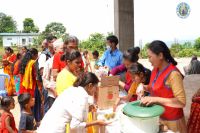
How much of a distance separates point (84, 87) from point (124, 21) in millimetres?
4173

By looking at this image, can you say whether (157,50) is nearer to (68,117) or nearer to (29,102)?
(68,117)

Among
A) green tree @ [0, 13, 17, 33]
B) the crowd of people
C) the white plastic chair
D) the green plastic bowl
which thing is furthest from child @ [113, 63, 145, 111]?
green tree @ [0, 13, 17, 33]

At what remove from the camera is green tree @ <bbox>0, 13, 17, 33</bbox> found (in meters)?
68.8

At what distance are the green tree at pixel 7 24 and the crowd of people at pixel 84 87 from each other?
67531 millimetres

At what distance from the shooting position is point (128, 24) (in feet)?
21.1

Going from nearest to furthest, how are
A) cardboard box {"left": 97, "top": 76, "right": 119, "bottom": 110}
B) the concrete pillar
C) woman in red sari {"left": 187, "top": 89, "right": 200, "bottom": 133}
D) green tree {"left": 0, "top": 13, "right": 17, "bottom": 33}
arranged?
woman in red sari {"left": 187, "top": 89, "right": 200, "bottom": 133} → cardboard box {"left": 97, "top": 76, "right": 119, "bottom": 110} → the concrete pillar → green tree {"left": 0, "top": 13, "right": 17, "bottom": 33}

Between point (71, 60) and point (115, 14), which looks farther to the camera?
point (115, 14)

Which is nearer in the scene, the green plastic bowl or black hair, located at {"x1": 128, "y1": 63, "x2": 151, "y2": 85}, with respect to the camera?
the green plastic bowl

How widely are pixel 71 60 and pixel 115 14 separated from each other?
11.4ft

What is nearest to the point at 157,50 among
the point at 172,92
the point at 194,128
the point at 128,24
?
the point at 172,92

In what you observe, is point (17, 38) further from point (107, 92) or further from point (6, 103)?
point (107, 92)

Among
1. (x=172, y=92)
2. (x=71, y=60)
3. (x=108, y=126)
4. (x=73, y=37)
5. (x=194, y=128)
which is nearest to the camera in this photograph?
(x=172, y=92)

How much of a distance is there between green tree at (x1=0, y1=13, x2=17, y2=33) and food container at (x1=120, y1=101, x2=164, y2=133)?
70.0 meters

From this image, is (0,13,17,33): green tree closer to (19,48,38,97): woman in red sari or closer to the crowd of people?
(19,48,38,97): woman in red sari
